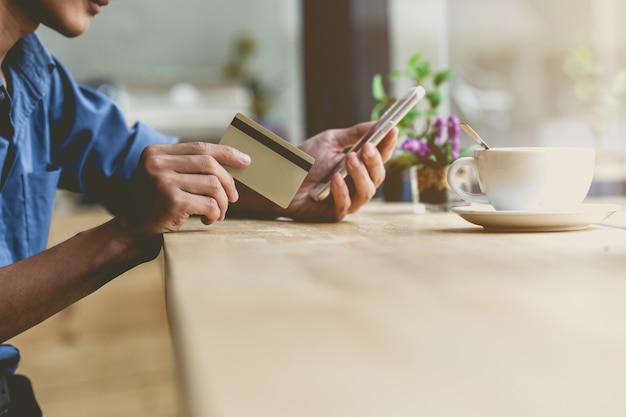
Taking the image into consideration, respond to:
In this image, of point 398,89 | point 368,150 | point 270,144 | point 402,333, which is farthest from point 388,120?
point 398,89

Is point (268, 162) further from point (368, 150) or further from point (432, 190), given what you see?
point (432, 190)

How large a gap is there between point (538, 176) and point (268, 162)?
284 millimetres

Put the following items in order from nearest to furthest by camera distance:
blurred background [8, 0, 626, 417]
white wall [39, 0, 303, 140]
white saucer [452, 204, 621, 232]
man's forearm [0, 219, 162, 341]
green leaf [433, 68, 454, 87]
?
white saucer [452, 204, 621, 232], man's forearm [0, 219, 162, 341], green leaf [433, 68, 454, 87], blurred background [8, 0, 626, 417], white wall [39, 0, 303, 140]

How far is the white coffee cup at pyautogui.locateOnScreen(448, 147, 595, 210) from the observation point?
73 centimetres

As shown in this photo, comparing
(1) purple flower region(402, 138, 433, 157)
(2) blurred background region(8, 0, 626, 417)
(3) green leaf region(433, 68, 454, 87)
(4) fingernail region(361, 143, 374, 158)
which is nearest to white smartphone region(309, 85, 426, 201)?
(4) fingernail region(361, 143, 374, 158)

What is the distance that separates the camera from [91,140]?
4.07 ft

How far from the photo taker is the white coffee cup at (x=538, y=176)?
0.73 metres

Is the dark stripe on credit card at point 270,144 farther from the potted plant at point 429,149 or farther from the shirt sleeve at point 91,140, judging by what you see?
the shirt sleeve at point 91,140

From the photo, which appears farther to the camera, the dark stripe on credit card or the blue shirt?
the blue shirt

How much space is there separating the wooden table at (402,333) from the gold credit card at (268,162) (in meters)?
0.19

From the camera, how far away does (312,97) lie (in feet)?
10.1

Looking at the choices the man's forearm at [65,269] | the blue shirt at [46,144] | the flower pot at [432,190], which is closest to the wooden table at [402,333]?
the man's forearm at [65,269]

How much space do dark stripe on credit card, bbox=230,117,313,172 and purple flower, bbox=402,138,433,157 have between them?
1.39ft

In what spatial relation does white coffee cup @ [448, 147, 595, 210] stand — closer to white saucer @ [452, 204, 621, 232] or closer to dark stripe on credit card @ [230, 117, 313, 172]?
white saucer @ [452, 204, 621, 232]
